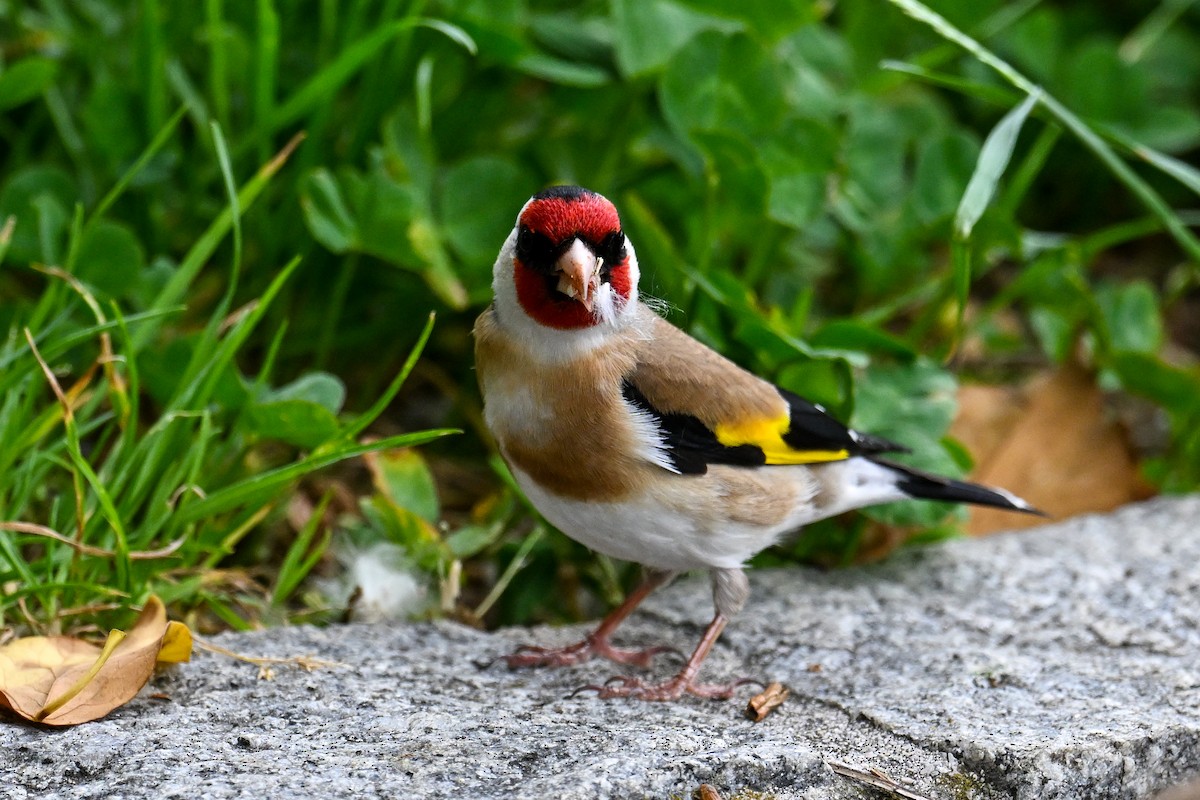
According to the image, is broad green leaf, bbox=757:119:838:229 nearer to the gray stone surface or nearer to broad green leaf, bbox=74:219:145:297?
the gray stone surface

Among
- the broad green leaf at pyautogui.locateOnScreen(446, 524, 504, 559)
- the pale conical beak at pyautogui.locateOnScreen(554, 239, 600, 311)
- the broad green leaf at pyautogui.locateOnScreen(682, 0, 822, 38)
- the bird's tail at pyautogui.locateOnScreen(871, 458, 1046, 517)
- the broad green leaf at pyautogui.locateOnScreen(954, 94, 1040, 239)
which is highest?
the broad green leaf at pyautogui.locateOnScreen(682, 0, 822, 38)

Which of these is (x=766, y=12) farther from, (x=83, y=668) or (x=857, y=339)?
(x=83, y=668)

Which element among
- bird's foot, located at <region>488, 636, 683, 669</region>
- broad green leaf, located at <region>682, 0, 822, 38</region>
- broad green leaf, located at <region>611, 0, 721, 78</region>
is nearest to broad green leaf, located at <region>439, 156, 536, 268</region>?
broad green leaf, located at <region>611, 0, 721, 78</region>

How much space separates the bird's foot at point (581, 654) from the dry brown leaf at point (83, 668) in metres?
0.77

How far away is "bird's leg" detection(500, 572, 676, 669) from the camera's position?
9.91 ft

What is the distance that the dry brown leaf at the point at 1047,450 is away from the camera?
416cm

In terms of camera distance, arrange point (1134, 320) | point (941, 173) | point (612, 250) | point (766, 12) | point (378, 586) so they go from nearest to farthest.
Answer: point (612, 250) → point (378, 586) → point (766, 12) → point (941, 173) → point (1134, 320)

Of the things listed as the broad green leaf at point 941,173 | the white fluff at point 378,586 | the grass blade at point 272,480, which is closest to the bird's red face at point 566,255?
the grass blade at point 272,480

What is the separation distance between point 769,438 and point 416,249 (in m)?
1.18

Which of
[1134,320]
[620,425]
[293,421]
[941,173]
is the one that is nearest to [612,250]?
[620,425]

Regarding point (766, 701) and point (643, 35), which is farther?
point (643, 35)

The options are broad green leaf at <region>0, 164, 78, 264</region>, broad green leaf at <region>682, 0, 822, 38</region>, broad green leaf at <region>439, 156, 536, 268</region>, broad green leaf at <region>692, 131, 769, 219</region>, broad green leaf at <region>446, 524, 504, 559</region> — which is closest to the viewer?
broad green leaf at <region>446, 524, 504, 559</region>

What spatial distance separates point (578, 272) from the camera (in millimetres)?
2654

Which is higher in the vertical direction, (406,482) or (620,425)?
(620,425)
